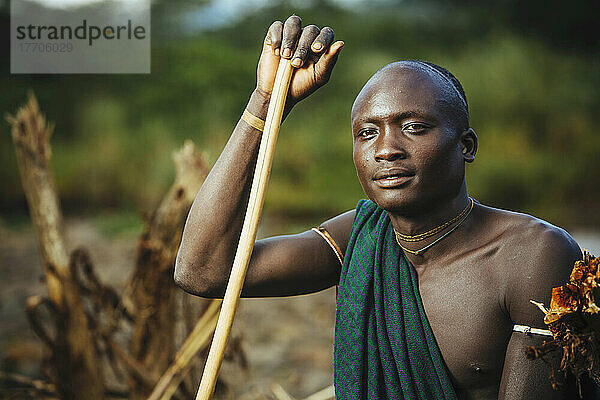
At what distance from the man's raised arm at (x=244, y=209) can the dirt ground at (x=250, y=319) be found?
2437mm

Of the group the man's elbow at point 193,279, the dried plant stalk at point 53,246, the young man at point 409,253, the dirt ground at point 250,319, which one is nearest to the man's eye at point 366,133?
the young man at point 409,253

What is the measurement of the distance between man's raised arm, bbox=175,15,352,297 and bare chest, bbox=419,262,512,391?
340 mm

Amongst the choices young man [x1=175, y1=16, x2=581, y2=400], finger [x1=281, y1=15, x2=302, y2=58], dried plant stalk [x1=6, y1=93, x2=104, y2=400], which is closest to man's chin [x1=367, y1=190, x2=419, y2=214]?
young man [x1=175, y1=16, x2=581, y2=400]

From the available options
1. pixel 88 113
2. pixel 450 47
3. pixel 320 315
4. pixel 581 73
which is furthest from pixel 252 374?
pixel 581 73

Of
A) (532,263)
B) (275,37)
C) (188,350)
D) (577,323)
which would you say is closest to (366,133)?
(275,37)

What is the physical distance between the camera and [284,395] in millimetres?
3982

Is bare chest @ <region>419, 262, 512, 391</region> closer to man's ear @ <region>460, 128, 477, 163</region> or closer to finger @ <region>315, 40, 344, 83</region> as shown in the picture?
man's ear @ <region>460, 128, 477, 163</region>

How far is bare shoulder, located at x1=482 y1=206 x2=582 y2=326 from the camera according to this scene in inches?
59.8

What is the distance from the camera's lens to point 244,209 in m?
1.73

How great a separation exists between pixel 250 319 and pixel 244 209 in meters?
2.71

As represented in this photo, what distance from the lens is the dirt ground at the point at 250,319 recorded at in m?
4.18

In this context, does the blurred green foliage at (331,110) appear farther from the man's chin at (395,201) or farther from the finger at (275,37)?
the man's chin at (395,201)

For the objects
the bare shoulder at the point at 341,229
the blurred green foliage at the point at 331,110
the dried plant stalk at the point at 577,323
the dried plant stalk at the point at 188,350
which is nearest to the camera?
the dried plant stalk at the point at 577,323

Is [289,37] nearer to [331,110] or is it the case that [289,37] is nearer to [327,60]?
[327,60]
